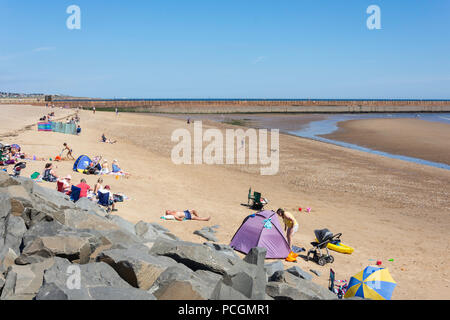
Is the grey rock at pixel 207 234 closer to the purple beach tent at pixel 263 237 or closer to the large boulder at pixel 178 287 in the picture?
the purple beach tent at pixel 263 237

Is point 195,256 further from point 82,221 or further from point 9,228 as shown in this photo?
point 9,228

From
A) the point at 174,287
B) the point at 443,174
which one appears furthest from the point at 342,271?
the point at 443,174

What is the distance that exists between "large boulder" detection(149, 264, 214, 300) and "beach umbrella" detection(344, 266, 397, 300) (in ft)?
11.3

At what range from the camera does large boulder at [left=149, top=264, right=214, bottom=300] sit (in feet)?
16.8

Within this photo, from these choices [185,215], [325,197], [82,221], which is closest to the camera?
[82,221]

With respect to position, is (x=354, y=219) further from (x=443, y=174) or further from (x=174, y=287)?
(x=443, y=174)

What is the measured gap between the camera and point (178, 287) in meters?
5.16

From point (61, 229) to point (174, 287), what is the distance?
3.12m

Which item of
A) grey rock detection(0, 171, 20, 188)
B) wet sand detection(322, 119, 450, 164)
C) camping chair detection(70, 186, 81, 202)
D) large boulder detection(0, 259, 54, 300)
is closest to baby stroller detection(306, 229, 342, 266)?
large boulder detection(0, 259, 54, 300)

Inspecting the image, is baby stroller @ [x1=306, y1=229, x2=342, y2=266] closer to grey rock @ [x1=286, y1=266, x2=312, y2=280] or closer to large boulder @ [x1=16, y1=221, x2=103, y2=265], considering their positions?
grey rock @ [x1=286, y1=266, x2=312, y2=280]

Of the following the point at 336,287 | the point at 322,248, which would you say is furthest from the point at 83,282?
the point at 322,248

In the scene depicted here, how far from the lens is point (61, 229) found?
7.05 metres

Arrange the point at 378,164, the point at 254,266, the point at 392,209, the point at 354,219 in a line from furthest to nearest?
the point at 378,164, the point at 392,209, the point at 354,219, the point at 254,266

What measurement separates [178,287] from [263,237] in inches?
218
